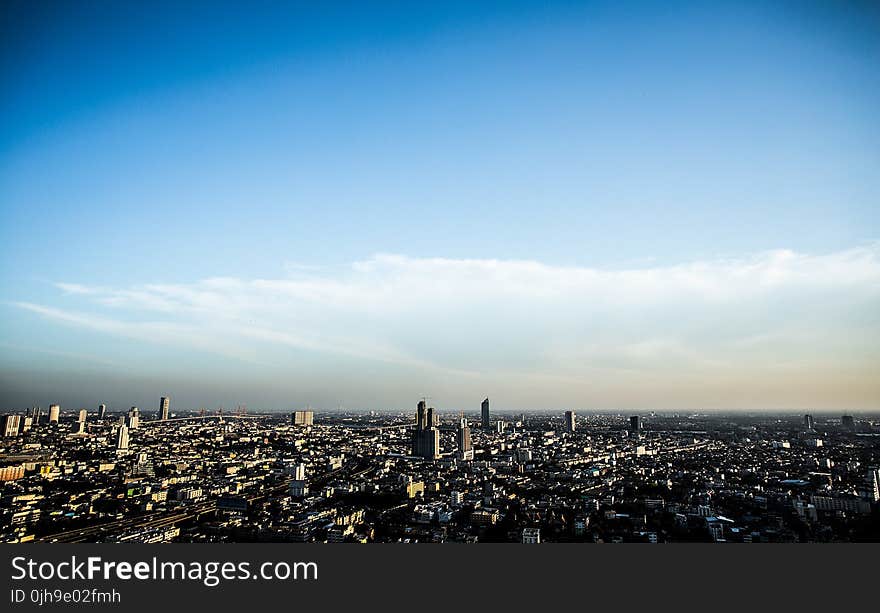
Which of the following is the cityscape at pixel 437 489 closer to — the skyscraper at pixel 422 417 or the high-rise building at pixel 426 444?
the high-rise building at pixel 426 444

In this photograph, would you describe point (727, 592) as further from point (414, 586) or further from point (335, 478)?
point (335, 478)

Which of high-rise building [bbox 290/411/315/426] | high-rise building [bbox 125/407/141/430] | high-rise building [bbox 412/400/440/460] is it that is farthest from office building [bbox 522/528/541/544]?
high-rise building [bbox 290/411/315/426]

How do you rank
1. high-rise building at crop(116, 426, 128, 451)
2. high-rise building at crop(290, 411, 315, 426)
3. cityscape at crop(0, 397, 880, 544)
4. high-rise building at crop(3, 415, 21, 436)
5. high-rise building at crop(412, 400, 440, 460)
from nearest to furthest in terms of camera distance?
cityscape at crop(0, 397, 880, 544) → high-rise building at crop(3, 415, 21, 436) → high-rise building at crop(116, 426, 128, 451) → high-rise building at crop(412, 400, 440, 460) → high-rise building at crop(290, 411, 315, 426)

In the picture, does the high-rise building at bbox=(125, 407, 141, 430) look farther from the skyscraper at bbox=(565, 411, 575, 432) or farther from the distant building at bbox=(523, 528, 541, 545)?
the skyscraper at bbox=(565, 411, 575, 432)

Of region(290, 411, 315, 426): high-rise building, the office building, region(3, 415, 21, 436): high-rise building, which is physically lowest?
region(290, 411, 315, 426): high-rise building

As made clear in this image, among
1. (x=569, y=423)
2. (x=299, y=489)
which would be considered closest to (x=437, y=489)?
(x=299, y=489)
